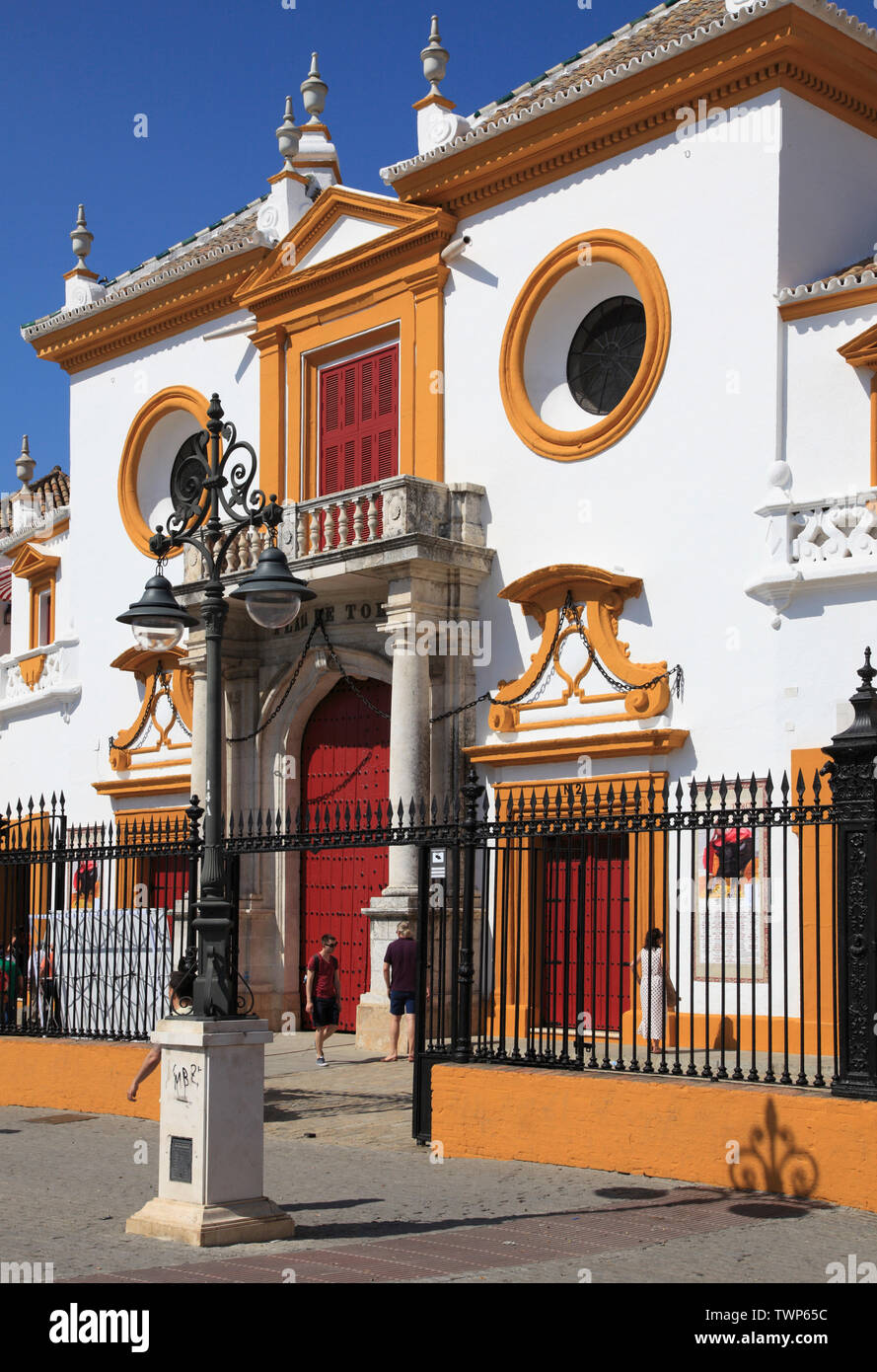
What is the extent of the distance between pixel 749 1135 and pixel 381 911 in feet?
27.3

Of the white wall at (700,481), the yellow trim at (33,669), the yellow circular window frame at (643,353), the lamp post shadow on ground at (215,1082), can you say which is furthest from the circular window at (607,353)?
the yellow trim at (33,669)

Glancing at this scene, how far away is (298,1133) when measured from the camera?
13375mm

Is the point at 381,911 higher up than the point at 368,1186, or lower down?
higher up

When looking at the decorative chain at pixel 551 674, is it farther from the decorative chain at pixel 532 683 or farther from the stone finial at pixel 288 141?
the stone finial at pixel 288 141

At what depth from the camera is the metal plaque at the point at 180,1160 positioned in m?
9.16

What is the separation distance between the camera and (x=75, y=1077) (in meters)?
15.4

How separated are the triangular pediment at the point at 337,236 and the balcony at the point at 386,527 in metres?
3.32

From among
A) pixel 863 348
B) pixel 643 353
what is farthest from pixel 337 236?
pixel 863 348

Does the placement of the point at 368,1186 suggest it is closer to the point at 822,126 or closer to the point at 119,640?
the point at 822,126

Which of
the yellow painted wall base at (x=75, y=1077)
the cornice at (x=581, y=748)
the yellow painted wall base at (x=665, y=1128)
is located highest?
the cornice at (x=581, y=748)

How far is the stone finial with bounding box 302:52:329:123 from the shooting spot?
23.3 m

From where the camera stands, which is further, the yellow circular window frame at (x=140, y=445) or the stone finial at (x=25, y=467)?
the stone finial at (x=25, y=467)

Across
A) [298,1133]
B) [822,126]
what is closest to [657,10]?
[822,126]

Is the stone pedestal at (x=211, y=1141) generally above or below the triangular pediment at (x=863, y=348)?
below
